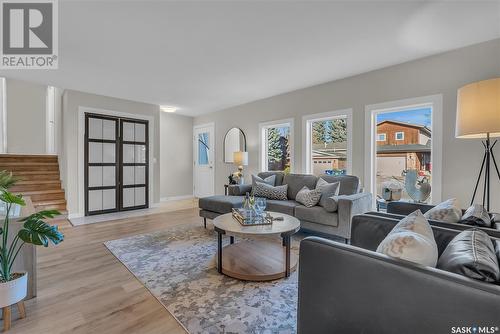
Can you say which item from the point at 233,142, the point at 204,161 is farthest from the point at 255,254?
the point at 204,161

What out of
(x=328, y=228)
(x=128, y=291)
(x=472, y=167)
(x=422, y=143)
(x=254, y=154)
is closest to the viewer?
(x=128, y=291)

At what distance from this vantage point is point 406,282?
934mm

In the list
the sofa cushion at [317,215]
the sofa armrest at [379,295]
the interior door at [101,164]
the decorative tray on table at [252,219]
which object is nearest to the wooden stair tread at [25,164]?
the interior door at [101,164]

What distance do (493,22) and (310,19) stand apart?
1.78 metres

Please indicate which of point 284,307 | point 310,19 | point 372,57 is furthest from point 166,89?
point 284,307

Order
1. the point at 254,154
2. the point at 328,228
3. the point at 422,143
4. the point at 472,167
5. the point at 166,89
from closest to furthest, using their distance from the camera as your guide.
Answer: the point at 472,167
the point at 328,228
the point at 422,143
the point at 166,89
the point at 254,154

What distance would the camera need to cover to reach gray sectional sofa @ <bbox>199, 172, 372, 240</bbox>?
296 centimetres

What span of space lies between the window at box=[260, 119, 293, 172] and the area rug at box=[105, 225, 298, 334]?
2189mm

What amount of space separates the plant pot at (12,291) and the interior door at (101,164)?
11.6ft

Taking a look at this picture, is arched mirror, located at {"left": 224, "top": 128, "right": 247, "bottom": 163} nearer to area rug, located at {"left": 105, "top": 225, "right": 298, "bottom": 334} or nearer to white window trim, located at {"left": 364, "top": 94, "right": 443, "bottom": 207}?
white window trim, located at {"left": 364, "top": 94, "right": 443, "bottom": 207}

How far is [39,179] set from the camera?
5.21 m

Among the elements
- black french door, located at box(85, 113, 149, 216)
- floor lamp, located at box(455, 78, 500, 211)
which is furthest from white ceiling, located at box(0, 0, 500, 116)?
black french door, located at box(85, 113, 149, 216)

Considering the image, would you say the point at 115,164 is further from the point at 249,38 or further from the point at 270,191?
the point at 249,38

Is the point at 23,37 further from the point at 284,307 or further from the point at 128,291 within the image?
the point at 284,307
